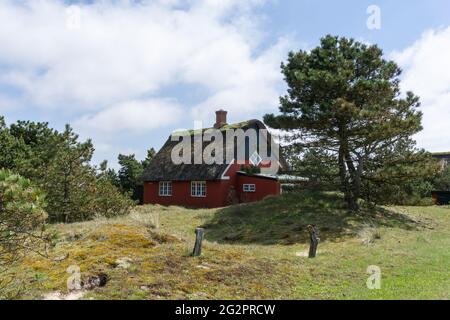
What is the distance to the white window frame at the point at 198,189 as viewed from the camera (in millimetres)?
33375

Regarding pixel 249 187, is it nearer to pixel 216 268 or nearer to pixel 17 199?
pixel 216 268

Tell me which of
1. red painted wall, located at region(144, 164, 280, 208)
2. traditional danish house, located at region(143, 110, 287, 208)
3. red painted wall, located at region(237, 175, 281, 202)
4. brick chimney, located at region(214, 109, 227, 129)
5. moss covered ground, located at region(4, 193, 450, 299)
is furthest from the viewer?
brick chimney, located at region(214, 109, 227, 129)

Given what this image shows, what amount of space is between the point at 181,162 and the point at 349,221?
18983mm

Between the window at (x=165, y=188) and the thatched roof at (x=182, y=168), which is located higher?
the thatched roof at (x=182, y=168)

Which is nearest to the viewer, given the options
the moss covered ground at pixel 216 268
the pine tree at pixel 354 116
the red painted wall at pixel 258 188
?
the moss covered ground at pixel 216 268

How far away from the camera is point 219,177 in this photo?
31938 millimetres

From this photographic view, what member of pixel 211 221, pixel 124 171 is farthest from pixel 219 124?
pixel 211 221

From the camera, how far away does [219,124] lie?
38438mm

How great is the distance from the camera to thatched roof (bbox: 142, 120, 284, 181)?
32.8m

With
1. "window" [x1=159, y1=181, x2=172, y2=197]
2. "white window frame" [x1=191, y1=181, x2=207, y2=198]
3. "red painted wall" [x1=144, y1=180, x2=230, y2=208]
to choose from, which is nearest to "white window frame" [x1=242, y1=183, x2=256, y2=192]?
"red painted wall" [x1=144, y1=180, x2=230, y2=208]

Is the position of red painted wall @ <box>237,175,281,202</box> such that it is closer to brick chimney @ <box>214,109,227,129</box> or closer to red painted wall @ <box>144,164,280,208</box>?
red painted wall @ <box>144,164,280,208</box>

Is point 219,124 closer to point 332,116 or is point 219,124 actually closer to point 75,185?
point 332,116

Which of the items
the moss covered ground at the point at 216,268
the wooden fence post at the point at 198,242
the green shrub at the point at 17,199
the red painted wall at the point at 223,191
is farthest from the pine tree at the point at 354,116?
the green shrub at the point at 17,199

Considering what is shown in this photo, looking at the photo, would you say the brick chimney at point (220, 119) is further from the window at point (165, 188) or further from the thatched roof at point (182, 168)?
the window at point (165, 188)
